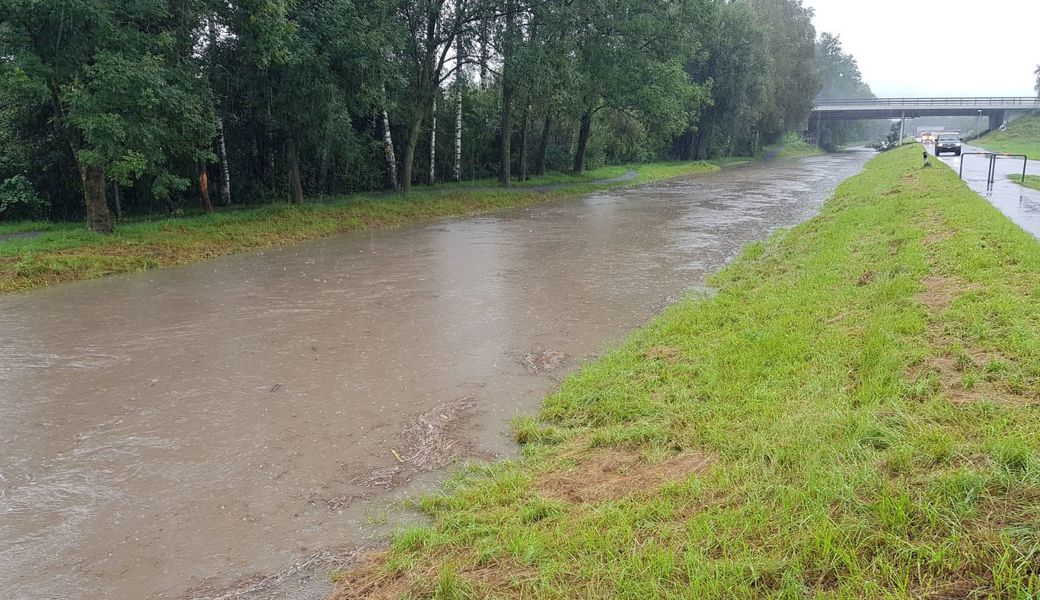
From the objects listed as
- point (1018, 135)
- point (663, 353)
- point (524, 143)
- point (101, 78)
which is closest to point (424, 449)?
point (663, 353)

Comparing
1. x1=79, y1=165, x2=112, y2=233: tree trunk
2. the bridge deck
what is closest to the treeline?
x1=79, y1=165, x2=112, y2=233: tree trunk

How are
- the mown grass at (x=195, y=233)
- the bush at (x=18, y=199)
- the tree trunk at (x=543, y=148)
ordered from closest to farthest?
the mown grass at (x=195, y=233) → the bush at (x=18, y=199) → the tree trunk at (x=543, y=148)

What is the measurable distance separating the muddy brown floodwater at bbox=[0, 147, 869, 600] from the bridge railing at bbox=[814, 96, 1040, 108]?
3332 inches

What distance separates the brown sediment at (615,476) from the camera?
4.53 metres

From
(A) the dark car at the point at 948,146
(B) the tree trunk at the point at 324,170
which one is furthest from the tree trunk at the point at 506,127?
(A) the dark car at the point at 948,146

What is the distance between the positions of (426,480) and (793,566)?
2.86m

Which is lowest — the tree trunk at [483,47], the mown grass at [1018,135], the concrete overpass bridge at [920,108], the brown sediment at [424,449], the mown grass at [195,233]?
the brown sediment at [424,449]

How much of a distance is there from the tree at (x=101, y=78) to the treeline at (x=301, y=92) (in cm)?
4

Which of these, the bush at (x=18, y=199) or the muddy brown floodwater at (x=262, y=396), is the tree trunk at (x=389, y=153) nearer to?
the muddy brown floodwater at (x=262, y=396)

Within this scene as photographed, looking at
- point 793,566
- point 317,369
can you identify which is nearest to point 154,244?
point 317,369

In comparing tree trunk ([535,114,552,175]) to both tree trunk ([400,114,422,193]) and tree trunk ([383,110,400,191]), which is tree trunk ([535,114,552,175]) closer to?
tree trunk ([383,110,400,191])

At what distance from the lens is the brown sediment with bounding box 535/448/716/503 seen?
453 centimetres

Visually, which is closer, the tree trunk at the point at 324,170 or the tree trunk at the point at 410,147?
the tree trunk at the point at 324,170

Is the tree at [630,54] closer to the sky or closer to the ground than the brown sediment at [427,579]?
closer to the sky
